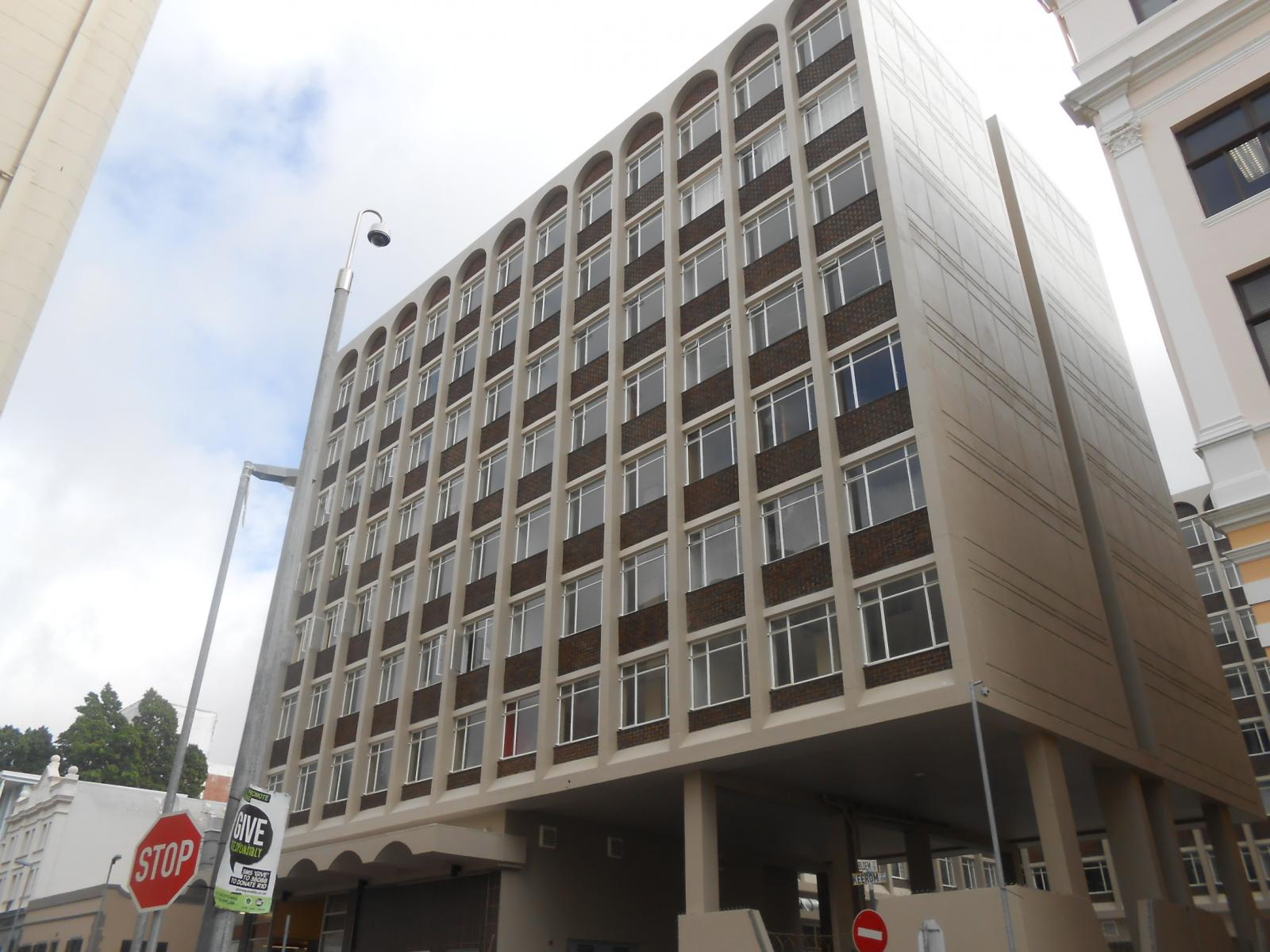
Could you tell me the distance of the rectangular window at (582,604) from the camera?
3272 cm

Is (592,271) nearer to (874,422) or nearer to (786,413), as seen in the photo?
(786,413)

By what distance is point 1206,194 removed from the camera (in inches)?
750

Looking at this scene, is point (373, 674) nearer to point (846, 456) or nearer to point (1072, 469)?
point (846, 456)

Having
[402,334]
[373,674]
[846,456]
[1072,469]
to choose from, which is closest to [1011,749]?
[846,456]

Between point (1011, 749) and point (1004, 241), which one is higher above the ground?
point (1004, 241)

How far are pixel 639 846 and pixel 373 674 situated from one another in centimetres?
1275

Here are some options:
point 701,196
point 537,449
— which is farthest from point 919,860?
point 701,196

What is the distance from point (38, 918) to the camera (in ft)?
173

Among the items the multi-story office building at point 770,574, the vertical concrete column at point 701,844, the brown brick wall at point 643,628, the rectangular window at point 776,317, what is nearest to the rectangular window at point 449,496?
the multi-story office building at point 770,574

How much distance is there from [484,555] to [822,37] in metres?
22.0

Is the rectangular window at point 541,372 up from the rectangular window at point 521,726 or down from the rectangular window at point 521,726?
up

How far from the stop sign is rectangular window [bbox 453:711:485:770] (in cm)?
2560

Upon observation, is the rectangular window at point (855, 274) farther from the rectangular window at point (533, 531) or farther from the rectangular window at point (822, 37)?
the rectangular window at point (533, 531)

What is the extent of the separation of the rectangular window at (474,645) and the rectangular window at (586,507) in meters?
4.75
